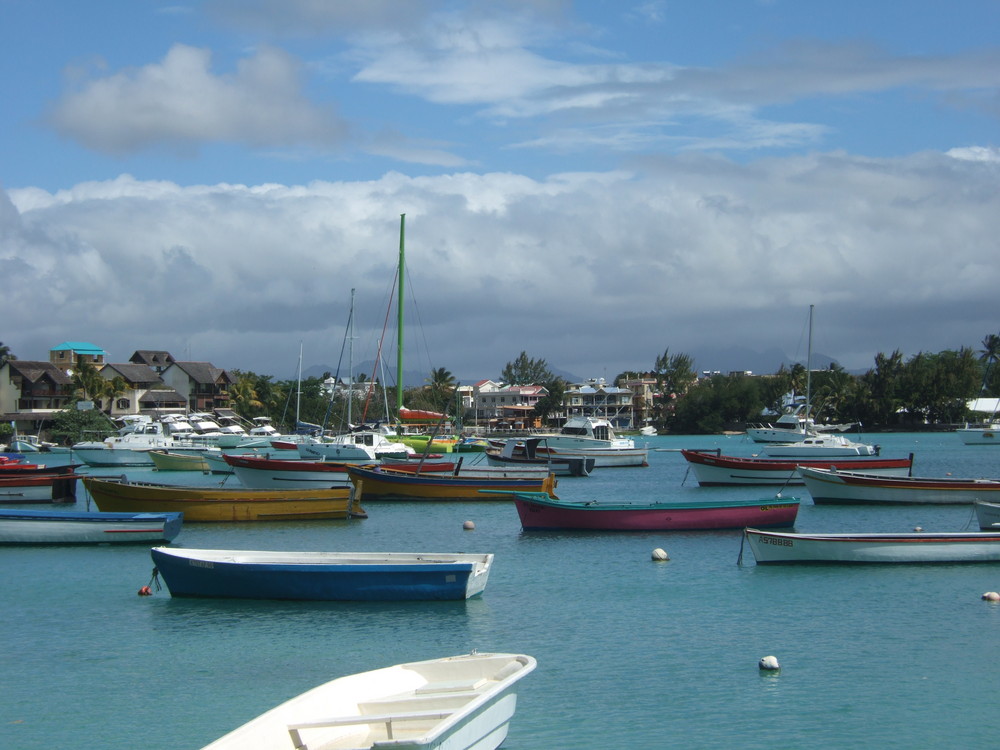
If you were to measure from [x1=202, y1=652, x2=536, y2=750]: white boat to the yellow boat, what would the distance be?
2176 centimetres

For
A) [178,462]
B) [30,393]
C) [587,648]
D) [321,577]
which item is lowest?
[178,462]

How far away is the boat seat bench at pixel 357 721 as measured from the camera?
10727 mm

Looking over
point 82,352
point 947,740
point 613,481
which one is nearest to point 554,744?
point 947,740

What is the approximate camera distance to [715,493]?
164ft

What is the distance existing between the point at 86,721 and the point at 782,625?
11864 millimetres

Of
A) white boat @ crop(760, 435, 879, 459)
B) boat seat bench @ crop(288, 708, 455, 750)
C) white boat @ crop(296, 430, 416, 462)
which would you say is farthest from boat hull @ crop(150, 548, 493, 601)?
white boat @ crop(760, 435, 879, 459)

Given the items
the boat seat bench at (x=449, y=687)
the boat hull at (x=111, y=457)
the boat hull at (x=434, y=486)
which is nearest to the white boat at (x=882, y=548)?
the boat seat bench at (x=449, y=687)

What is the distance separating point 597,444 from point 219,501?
146ft

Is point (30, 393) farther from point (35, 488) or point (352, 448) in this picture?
point (35, 488)

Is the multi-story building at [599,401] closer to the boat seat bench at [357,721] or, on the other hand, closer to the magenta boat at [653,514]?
the magenta boat at [653,514]

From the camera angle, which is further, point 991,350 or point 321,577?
point 991,350

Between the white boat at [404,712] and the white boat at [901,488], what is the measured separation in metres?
30.1

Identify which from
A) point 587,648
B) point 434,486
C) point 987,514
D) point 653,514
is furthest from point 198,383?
point 587,648

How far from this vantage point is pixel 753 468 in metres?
50.9
